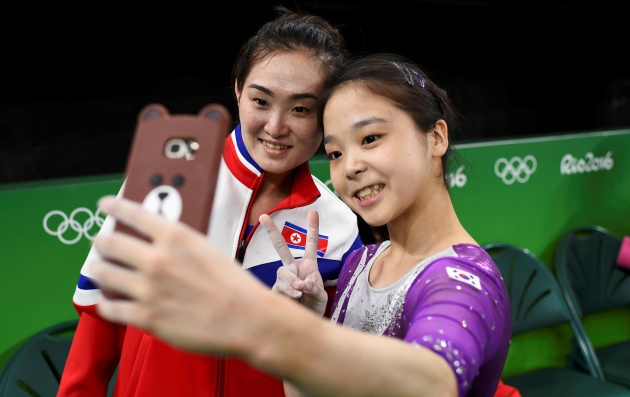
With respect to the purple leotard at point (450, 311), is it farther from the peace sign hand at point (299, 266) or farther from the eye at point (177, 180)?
the eye at point (177, 180)

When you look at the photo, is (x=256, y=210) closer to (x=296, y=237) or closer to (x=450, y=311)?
(x=296, y=237)

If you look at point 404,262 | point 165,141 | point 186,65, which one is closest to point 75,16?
point 186,65

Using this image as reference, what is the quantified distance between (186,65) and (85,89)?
41 cm

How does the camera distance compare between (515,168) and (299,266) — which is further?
(515,168)

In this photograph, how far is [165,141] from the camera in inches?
23.9

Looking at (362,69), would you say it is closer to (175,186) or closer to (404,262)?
(404,262)

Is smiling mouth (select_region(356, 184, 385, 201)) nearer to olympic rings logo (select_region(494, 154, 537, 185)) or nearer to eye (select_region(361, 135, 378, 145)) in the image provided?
eye (select_region(361, 135, 378, 145))

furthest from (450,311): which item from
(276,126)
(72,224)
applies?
(72,224)

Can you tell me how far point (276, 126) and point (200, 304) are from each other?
726 mm

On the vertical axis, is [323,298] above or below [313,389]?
below

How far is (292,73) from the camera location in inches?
47.9

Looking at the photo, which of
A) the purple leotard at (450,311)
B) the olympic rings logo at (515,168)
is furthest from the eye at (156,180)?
the olympic rings logo at (515,168)

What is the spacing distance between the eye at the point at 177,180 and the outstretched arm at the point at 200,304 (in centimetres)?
6

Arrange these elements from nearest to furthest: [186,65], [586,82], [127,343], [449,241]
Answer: [449,241] < [127,343] < [186,65] < [586,82]
